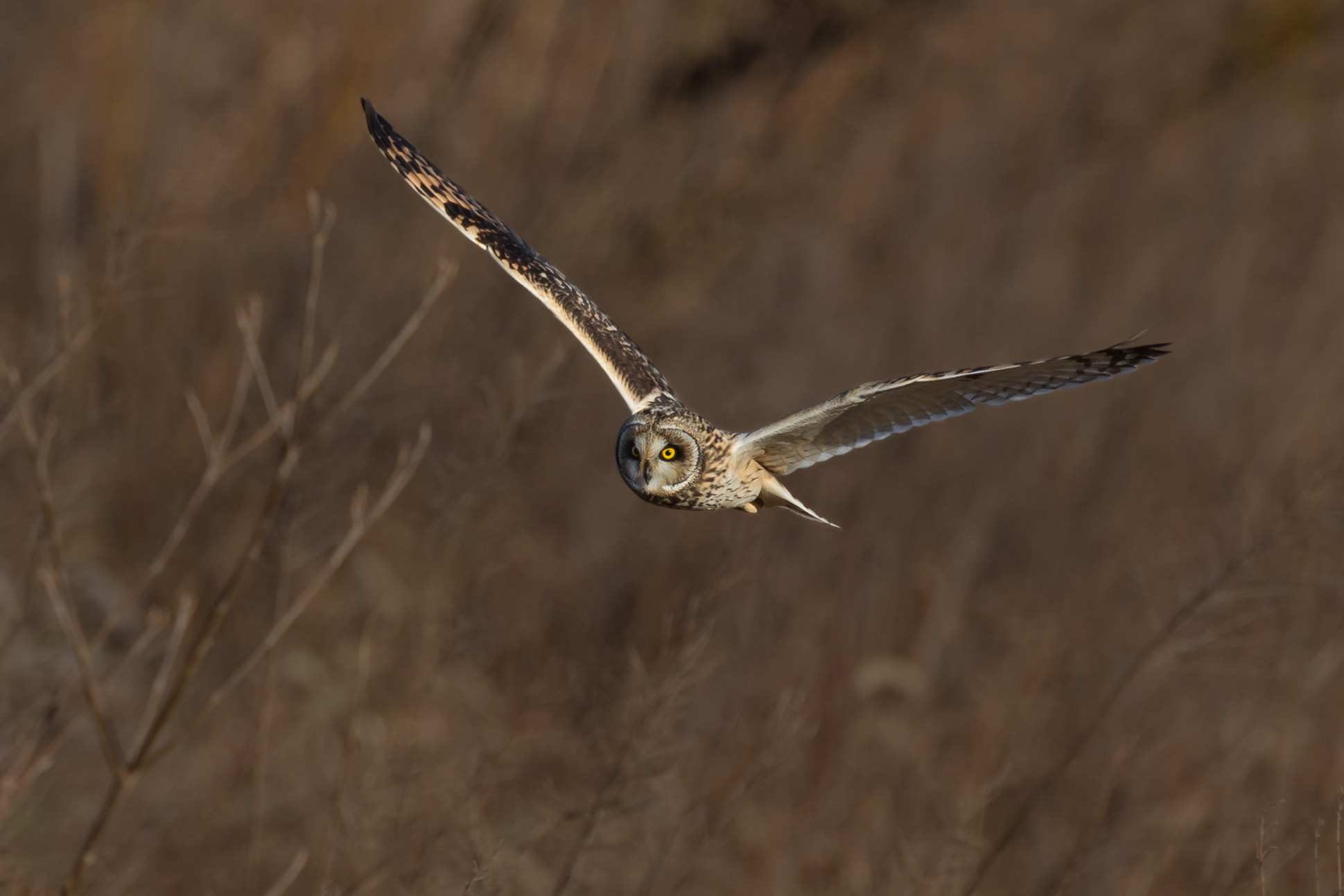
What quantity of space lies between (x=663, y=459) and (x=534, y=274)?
1.05 m

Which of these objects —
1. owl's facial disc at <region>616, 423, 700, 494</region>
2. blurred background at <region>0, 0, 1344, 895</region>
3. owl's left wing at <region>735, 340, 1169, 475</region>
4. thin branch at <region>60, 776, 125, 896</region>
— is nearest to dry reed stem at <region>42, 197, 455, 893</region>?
thin branch at <region>60, 776, 125, 896</region>

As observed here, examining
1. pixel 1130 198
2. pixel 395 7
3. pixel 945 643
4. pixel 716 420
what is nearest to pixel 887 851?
pixel 945 643

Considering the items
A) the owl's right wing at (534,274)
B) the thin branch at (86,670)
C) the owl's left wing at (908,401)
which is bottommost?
the owl's left wing at (908,401)

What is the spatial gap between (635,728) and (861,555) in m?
3.27

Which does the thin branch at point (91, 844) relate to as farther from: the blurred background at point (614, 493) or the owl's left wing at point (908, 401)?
the owl's left wing at point (908, 401)

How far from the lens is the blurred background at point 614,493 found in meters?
4.86

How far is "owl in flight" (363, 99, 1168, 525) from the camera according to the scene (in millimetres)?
2906

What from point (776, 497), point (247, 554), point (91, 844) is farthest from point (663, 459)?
point (91, 844)

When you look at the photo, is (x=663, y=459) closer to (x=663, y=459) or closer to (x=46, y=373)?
(x=663, y=459)

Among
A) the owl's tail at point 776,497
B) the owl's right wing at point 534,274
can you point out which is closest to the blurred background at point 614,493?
the owl's right wing at point 534,274

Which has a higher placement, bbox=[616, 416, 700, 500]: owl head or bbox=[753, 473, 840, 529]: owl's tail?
bbox=[616, 416, 700, 500]: owl head

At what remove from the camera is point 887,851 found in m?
5.41

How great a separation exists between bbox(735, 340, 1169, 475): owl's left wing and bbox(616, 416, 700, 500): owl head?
17cm

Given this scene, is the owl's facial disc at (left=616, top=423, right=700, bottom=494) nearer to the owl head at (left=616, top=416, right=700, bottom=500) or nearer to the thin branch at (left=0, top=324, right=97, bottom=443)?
the owl head at (left=616, top=416, right=700, bottom=500)
